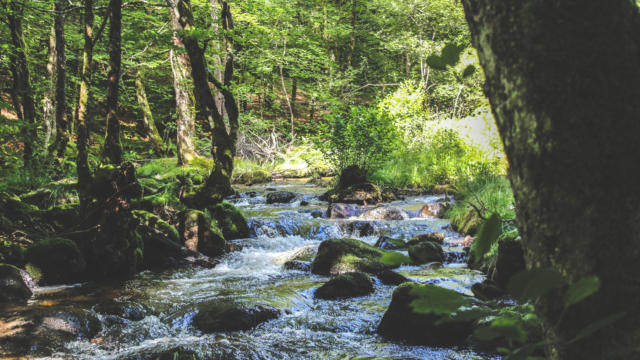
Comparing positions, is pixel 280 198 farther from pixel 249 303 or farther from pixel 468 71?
pixel 468 71

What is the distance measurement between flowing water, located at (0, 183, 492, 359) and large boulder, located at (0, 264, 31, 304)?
0.16 m

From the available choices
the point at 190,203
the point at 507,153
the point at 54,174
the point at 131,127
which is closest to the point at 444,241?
the point at 190,203

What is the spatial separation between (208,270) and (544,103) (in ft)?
20.2

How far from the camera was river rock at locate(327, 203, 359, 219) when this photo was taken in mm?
9648

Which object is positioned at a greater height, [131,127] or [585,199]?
[131,127]

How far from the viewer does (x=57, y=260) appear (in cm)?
513

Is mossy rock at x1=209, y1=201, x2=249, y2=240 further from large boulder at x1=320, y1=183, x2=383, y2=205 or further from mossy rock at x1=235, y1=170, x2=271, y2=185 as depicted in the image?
mossy rock at x1=235, y1=170, x2=271, y2=185

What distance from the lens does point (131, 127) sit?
1702 cm

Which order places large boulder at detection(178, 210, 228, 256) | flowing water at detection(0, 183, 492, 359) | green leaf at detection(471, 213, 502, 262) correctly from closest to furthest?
green leaf at detection(471, 213, 502, 262)
flowing water at detection(0, 183, 492, 359)
large boulder at detection(178, 210, 228, 256)

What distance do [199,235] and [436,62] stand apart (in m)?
6.91

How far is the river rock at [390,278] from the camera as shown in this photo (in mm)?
5363

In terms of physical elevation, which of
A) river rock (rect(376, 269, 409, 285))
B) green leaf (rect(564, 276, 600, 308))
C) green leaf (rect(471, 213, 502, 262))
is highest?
green leaf (rect(471, 213, 502, 262))

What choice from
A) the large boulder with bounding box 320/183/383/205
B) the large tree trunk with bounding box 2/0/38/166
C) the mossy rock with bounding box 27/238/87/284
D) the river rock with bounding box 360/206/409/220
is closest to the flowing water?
the mossy rock with bounding box 27/238/87/284

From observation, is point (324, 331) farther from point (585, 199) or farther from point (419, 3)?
point (419, 3)
